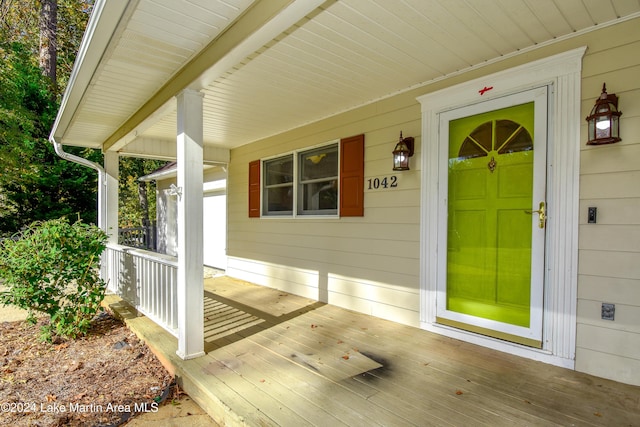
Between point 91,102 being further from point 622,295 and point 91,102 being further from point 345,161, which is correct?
point 622,295

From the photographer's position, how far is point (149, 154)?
18.3ft

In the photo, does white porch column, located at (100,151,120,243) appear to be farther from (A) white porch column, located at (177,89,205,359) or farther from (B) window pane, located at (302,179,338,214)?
(A) white porch column, located at (177,89,205,359)

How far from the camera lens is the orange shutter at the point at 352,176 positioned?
394cm

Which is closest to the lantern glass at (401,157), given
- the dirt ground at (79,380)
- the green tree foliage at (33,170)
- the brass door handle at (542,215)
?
the brass door handle at (542,215)

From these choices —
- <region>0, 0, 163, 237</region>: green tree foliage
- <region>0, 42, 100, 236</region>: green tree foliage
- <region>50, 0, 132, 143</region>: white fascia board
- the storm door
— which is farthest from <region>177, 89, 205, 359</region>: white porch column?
<region>0, 42, 100, 236</region>: green tree foliage

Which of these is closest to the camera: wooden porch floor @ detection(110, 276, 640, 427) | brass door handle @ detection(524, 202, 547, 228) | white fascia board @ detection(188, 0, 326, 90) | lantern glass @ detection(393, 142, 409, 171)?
white fascia board @ detection(188, 0, 326, 90)

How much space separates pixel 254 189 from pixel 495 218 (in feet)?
12.9

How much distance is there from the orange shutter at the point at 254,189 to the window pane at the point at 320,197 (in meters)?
1.12

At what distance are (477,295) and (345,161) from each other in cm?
207

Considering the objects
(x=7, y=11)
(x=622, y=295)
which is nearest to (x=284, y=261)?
(x=622, y=295)

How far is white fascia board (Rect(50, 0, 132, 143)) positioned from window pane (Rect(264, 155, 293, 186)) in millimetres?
2667

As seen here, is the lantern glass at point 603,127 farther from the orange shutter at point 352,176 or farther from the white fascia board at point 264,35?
the orange shutter at point 352,176

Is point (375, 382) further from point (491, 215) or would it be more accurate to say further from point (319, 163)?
point (319, 163)

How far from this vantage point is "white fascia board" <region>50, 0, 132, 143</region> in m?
1.93
